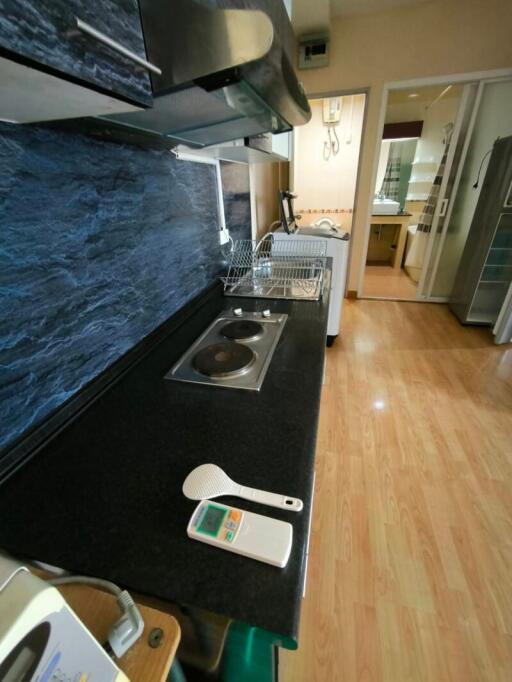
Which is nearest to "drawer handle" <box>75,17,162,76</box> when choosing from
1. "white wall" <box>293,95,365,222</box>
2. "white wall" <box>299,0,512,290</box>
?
"white wall" <box>299,0,512,290</box>

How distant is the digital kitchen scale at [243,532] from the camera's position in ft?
1.37

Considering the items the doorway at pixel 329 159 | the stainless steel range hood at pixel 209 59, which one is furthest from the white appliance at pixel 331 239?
the doorway at pixel 329 159

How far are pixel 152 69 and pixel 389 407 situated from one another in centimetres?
193

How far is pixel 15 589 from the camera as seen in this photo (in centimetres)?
26

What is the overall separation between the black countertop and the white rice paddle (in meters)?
0.01

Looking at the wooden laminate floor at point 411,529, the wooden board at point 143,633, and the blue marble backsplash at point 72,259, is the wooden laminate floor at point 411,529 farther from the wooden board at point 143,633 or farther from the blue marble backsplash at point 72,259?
the blue marble backsplash at point 72,259

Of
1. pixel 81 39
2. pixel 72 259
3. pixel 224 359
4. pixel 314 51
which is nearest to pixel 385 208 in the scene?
pixel 314 51

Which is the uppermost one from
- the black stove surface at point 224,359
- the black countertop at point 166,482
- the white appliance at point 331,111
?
the white appliance at point 331,111

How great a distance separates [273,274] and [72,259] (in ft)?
3.70

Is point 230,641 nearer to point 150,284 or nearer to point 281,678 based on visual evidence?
point 281,678

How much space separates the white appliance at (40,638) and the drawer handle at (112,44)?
0.59 m

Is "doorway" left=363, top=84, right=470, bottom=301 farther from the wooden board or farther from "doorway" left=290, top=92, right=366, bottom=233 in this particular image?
the wooden board

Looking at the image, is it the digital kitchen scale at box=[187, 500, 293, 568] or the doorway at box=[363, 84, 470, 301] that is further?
the doorway at box=[363, 84, 470, 301]

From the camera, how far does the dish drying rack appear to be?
142 cm
